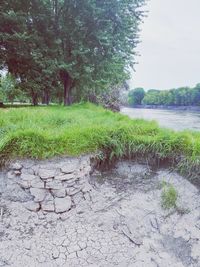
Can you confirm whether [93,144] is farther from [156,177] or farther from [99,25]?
[99,25]

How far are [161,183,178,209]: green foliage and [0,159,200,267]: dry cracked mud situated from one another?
0.19 feet

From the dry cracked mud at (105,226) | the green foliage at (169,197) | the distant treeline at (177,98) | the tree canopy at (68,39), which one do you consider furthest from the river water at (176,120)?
the distant treeline at (177,98)

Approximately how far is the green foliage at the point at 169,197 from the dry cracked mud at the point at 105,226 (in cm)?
6

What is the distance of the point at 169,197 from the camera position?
2.97 metres

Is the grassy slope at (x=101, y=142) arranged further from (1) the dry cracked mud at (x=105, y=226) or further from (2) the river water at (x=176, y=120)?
(2) the river water at (x=176, y=120)

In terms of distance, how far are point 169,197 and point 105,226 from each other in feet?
2.77

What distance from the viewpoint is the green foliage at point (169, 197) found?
2.93 meters

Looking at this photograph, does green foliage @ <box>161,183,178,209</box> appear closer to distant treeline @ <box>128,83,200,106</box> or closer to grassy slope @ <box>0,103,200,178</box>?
grassy slope @ <box>0,103,200,178</box>

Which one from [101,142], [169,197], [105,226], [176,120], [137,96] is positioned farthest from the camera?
[137,96]

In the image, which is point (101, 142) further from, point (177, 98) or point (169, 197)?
point (177, 98)

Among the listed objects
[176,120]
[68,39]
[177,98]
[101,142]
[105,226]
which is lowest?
[105,226]

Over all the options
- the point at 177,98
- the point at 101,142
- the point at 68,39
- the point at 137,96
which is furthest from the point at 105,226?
the point at 137,96

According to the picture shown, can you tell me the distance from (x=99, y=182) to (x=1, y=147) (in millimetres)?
1280

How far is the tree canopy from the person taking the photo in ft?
27.6
